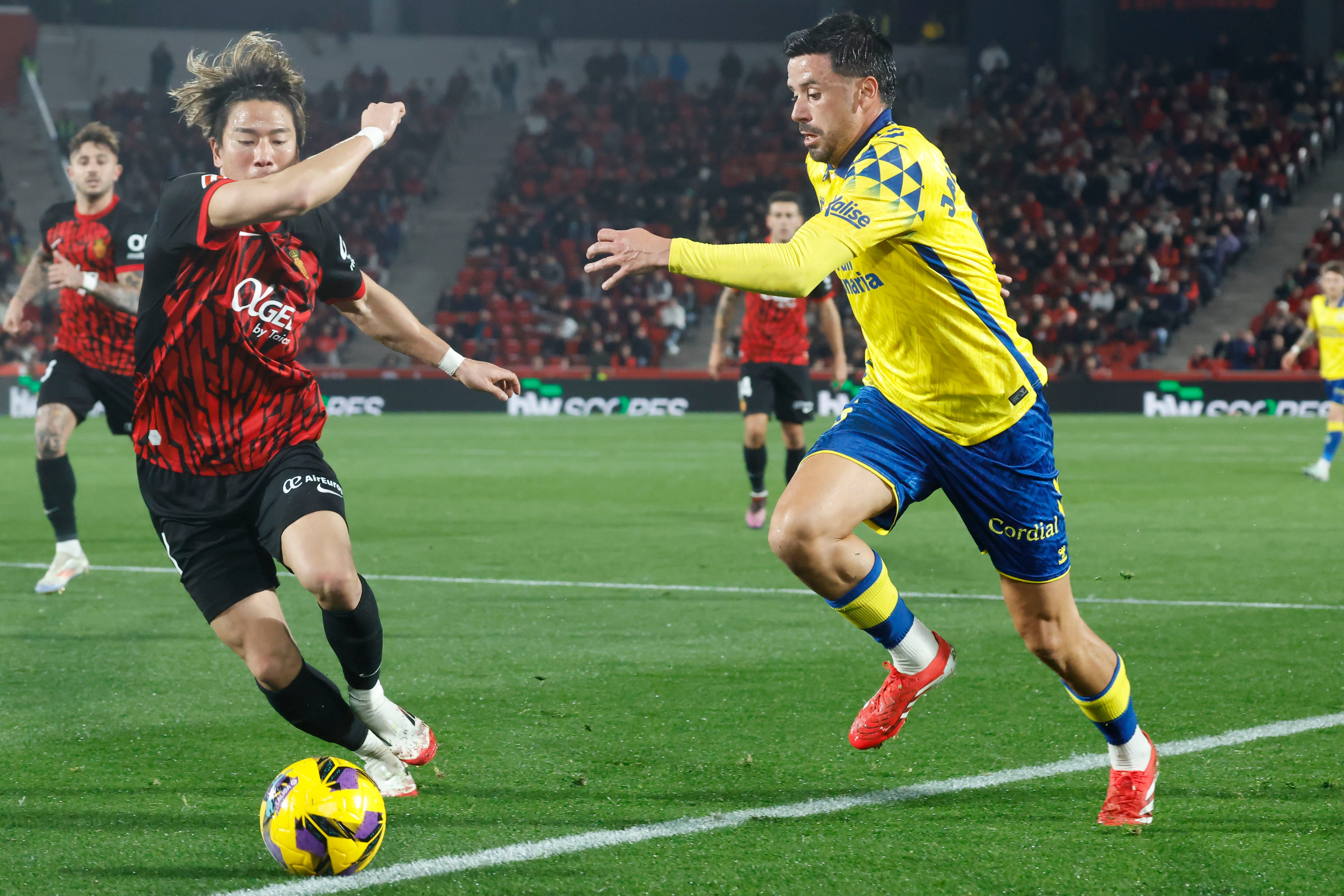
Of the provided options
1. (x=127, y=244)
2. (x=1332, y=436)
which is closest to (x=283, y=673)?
(x=127, y=244)

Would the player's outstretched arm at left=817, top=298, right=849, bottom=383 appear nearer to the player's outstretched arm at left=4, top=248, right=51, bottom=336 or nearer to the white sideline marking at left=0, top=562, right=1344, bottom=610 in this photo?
the white sideline marking at left=0, top=562, right=1344, bottom=610

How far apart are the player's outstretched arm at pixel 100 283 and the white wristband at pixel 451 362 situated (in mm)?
3196

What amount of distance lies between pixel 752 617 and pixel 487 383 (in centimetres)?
320

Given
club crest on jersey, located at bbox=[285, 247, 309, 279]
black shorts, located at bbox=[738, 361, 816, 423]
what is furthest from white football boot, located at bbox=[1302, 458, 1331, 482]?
club crest on jersey, located at bbox=[285, 247, 309, 279]

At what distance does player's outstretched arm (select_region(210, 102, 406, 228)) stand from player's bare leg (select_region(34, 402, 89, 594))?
4.77m

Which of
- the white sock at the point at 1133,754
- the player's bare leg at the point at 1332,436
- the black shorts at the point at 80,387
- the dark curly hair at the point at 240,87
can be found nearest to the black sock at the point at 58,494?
the black shorts at the point at 80,387

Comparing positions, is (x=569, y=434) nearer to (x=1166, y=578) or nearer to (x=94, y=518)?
(x=94, y=518)

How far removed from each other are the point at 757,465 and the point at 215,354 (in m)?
7.67

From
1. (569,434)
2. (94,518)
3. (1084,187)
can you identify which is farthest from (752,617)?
(1084,187)

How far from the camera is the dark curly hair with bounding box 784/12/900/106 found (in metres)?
4.12

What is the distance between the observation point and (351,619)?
4.04m

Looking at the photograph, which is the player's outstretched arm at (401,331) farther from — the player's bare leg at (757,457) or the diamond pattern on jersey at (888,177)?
the player's bare leg at (757,457)

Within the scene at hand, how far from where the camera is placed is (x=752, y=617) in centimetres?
726

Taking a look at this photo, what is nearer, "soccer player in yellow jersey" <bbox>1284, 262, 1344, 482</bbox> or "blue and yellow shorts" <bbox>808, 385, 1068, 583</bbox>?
"blue and yellow shorts" <bbox>808, 385, 1068, 583</bbox>
